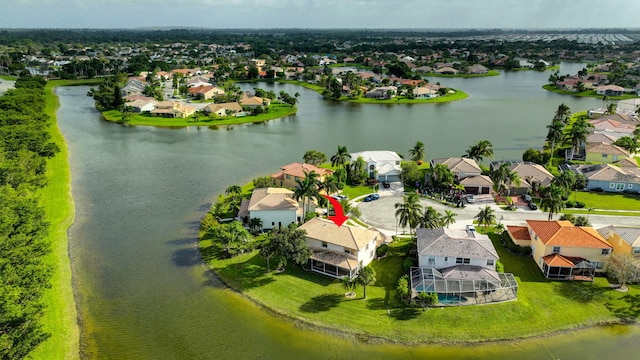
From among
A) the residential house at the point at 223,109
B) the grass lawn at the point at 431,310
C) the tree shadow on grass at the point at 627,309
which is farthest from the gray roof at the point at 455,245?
the residential house at the point at 223,109

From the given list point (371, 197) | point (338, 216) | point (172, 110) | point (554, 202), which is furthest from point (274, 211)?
point (172, 110)

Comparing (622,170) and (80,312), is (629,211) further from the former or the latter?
(80,312)

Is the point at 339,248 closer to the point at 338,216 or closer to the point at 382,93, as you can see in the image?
the point at 338,216

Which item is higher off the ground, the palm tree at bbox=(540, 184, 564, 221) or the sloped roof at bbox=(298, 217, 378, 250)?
the palm tree at bbox=(540, 184, 564, 221)

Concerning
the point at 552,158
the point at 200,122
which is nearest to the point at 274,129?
the point at 200,122

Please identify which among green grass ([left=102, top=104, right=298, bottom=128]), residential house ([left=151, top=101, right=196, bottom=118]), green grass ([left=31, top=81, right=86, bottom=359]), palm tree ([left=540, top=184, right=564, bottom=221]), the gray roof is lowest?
green grass ([left=31, top=81, right=86, bottom=359])

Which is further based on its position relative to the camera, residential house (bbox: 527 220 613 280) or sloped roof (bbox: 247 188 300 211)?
sloped roof (bbox: 247 188 300 211)

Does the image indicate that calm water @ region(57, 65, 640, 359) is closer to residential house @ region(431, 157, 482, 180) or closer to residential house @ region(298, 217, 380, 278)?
residential house @ region(298, 217, 380, 278)

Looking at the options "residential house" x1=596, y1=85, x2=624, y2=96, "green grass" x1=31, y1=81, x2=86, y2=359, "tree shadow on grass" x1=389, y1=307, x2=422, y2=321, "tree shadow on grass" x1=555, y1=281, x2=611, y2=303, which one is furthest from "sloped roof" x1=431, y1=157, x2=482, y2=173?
"residential house" x1=596, y1=85, x2=624, y2=96
